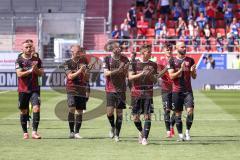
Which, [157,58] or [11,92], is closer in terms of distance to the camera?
[11,92]

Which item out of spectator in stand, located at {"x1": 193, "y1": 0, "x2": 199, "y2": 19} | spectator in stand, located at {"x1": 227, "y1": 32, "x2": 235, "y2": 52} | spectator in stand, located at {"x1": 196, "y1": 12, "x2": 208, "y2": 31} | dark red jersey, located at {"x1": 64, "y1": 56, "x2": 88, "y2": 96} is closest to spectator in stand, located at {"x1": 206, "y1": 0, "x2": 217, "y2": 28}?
spectator in stand, located at {"x1": 193, "y1": 0, "x2": 199, "y2": 19}

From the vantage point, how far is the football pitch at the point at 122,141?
1549cm

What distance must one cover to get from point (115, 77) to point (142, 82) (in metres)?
1.11

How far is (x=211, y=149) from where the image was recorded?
651 inches

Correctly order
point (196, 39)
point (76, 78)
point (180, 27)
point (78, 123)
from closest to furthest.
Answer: point (78, 123)
point (76, 78)
point (196, 39)
point (180, 27)

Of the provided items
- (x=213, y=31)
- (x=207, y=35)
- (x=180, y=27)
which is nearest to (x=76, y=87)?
(x=207, y=35)

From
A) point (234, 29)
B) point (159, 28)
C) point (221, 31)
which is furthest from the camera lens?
point (221, 31)

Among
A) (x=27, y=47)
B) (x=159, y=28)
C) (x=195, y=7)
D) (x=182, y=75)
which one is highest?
(x=195, y=7)

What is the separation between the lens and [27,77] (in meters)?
19.0

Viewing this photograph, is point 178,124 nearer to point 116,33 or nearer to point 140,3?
point 116,33

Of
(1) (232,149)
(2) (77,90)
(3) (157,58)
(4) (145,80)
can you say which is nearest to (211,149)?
(1) (232,149)

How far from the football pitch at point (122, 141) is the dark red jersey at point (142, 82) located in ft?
3.85

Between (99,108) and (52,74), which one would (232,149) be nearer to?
(99,108)

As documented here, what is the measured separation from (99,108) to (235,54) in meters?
16.9
